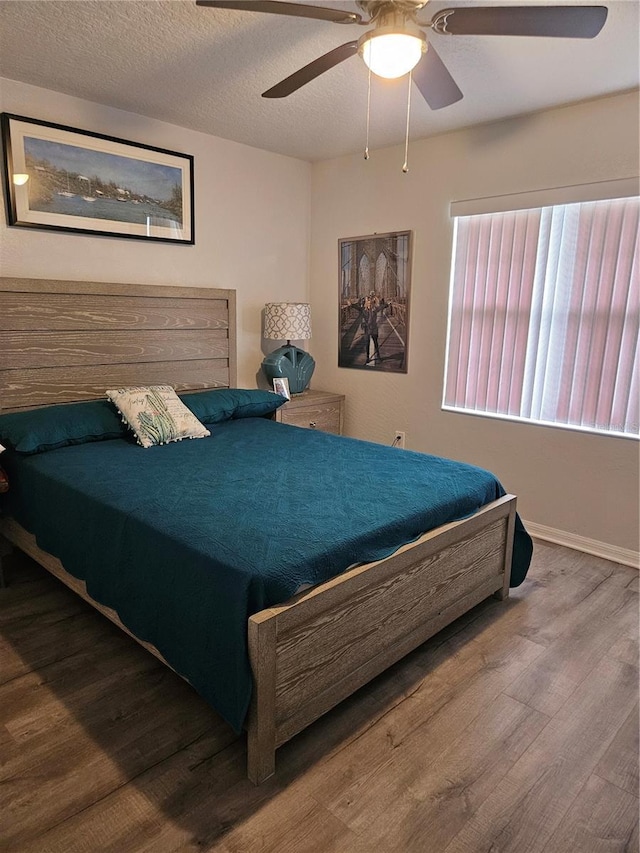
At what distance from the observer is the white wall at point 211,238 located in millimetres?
2949

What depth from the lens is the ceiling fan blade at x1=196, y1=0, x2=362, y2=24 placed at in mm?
1622

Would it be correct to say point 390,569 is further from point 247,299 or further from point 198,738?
point 247,299

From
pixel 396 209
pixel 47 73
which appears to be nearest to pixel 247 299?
pixel 396 209

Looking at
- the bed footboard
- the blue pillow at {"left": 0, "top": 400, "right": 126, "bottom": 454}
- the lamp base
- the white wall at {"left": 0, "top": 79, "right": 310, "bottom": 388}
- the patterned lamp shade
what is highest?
the white wall at {"left": 0, "top": 79, "right": 310, "bottom": 388}

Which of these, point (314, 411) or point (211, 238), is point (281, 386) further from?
point (211, 238)

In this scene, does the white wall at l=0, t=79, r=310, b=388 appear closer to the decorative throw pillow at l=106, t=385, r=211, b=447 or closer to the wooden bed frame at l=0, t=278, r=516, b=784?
the wooden bed frame at l=0, t=278, r=516, b=784

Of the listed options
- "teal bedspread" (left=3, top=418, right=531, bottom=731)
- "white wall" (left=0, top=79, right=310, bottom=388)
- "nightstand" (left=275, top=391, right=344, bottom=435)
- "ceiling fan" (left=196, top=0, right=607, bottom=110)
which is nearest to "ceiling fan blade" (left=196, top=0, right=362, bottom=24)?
"ceiling fan" (left=196, top=0, right=607, bottom=110)

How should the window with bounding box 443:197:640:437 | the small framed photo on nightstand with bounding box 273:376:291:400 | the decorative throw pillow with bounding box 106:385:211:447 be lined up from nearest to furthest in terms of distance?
the decorative throw pillow with bounding box 106:385:211:447 → the window with bounding box 443:197:640:437 → the small framed photo on nightstand with bounding box 273:376:291:400

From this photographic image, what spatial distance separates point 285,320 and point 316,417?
76 cm

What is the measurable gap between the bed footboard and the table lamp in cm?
209

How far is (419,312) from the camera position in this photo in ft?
12.4

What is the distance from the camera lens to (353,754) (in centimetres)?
169

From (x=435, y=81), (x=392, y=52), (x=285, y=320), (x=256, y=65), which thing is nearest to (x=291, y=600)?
(x=392, y=52)

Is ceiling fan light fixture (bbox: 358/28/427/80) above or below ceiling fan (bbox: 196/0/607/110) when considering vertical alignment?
below
